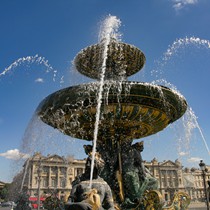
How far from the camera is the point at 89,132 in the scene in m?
7.50

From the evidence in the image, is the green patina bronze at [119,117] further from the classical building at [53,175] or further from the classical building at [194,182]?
the classical building at [194,182]

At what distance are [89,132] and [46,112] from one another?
1.24 meters

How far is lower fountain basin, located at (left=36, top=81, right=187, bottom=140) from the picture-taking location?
6.32m

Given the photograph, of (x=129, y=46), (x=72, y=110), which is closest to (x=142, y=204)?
(x=72, y=110)

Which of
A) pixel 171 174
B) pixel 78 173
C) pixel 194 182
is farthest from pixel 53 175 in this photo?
pixel 194 182

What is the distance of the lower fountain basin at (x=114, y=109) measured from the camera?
632 centimetres

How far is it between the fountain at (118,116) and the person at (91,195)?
216 centimetres

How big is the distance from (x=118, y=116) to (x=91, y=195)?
3233 millimetres

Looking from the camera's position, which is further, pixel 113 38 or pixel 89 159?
pixel 113 38

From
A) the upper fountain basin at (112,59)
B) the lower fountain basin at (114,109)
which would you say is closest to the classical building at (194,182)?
the upper fountain basin at (112,59)

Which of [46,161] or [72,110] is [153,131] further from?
[46,161]

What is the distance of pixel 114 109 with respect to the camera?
21.8 feet

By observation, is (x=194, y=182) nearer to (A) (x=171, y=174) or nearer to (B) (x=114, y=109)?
(A) (x=171, y=174)

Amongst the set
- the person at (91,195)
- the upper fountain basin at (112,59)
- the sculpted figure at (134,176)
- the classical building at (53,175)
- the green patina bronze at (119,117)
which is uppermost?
the classical building at (53,175)
